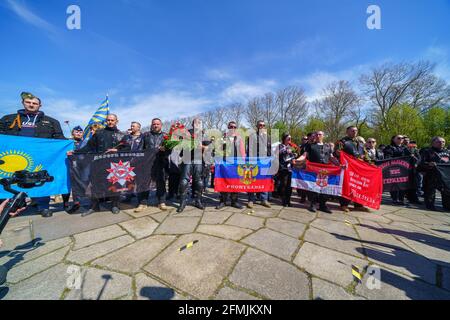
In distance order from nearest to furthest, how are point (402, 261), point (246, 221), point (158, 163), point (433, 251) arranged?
point (402, 261) < point (433, 251) < point (246, 221) < point (158, 163)

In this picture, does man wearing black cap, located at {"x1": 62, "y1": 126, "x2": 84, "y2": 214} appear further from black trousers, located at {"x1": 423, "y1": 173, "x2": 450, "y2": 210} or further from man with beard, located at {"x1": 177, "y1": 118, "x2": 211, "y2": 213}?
black trousers, located at {"x1": 423, "y1": 173, "x2": 450, "y2": 210}

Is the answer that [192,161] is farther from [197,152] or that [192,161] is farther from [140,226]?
[140,226]

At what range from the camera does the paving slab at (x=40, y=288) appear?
5.56 feet

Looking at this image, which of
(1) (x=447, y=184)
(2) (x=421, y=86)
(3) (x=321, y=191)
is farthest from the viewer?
(2) (x=421, y=86)

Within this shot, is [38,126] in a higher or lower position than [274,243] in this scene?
higher

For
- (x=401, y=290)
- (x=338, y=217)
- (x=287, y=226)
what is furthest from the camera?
(x=338, y=217)

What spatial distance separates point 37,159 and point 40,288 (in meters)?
3.19

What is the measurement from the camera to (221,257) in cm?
230

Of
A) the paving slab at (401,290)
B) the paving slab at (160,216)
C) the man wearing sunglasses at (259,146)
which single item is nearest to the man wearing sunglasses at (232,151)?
the man wearing sunglasses at (259,146)

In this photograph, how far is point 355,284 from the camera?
190 cm

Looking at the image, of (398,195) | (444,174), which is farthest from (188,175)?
(444,174)

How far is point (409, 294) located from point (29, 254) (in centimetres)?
475
